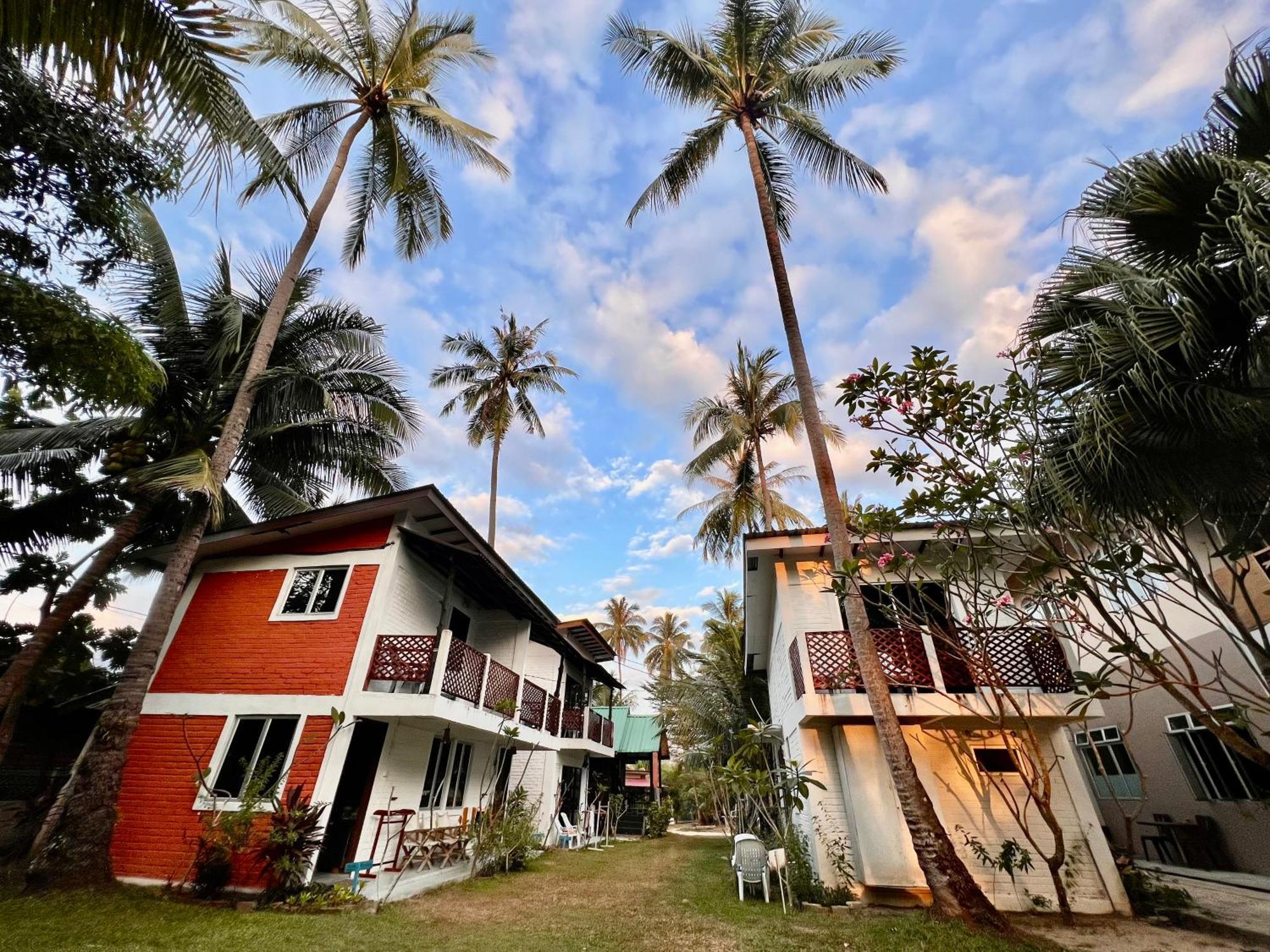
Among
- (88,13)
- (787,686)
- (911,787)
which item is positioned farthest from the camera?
(787,686)

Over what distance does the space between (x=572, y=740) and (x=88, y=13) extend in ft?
55.4

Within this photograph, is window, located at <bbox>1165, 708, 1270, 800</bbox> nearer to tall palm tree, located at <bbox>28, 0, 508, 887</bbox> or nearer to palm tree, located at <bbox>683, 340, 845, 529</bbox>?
palm tree, located at <bbox>683, 340, 845, 529</bbox>

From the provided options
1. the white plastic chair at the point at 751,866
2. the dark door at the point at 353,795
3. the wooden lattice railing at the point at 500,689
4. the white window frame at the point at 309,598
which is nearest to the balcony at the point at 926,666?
the white plastic chair at the point at 751,866

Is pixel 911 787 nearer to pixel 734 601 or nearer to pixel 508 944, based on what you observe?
pixel 508 944

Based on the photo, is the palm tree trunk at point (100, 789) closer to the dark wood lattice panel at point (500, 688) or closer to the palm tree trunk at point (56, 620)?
the palm tree trunk at point (56, 620)

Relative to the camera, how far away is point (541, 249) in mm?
12508

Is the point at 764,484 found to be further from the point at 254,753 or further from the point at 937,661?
the point at 254,753

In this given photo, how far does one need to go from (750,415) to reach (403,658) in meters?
14.0

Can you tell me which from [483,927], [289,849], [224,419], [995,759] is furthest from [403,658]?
[995,759]

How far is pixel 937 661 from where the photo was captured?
866 centimetres

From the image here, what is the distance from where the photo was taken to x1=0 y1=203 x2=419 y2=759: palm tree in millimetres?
9805

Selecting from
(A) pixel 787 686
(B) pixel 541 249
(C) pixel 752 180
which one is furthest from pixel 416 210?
(A) pixel 787 686

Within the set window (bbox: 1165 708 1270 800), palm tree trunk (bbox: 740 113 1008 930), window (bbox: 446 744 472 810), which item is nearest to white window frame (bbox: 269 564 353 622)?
window (bbox: 446 744 472 810)

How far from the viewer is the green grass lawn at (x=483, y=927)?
5.62m
